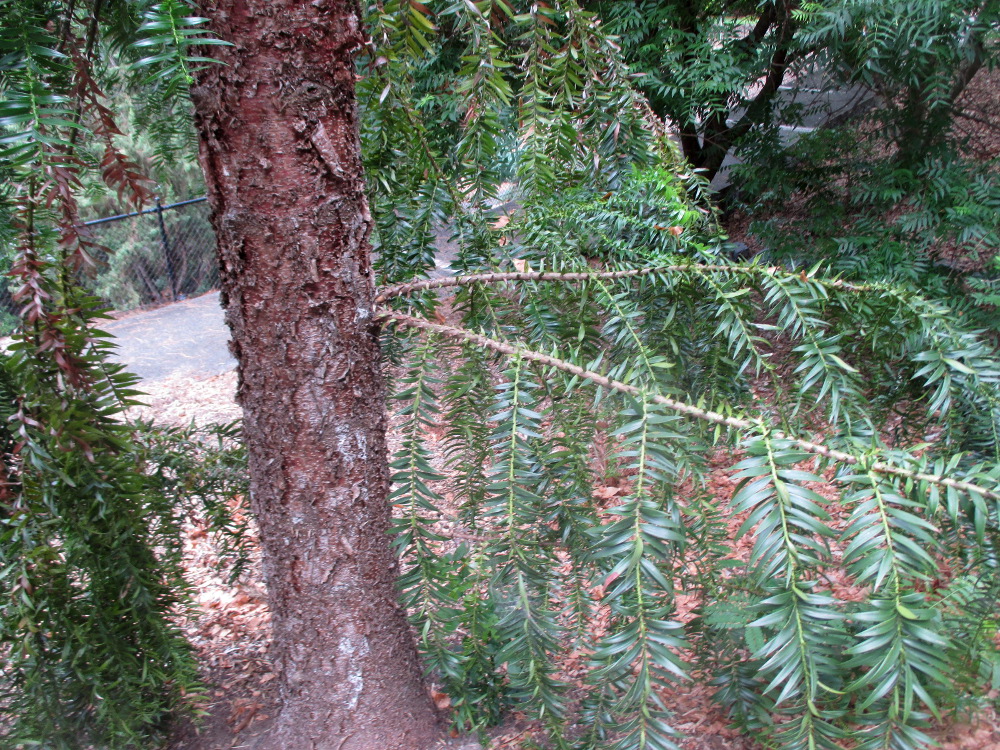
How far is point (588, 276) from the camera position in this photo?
4.15 ft

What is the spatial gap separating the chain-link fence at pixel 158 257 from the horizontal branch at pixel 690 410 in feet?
28.6

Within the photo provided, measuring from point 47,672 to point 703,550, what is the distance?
1.35 m

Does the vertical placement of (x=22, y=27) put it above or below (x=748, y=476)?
above

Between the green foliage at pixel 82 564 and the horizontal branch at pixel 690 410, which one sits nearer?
the horizontal branch at pixel 690 410

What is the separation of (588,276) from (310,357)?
59 centimetres

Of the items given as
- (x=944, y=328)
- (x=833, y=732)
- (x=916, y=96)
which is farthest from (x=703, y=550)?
(x=916, y=96)

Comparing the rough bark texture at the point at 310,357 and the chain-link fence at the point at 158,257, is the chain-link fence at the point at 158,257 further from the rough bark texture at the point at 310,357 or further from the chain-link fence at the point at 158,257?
the rough bark texture at the point at 310,357

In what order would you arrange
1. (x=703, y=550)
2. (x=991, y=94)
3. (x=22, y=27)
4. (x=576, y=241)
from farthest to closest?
(x=991, y=94) → (x=576, y=241) → (x=703, y=550) → (x=22, y=27)

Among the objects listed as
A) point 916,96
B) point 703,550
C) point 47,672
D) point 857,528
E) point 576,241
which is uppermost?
point 916,96

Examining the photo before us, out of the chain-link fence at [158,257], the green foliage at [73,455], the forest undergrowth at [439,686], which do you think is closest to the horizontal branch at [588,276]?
the forest undergrowth at [439,686]

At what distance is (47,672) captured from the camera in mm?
1354

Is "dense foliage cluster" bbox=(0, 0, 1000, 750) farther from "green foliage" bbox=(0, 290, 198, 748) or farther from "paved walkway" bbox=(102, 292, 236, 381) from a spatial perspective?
"paved walkway" bbox=(102, 292, 236, 381)

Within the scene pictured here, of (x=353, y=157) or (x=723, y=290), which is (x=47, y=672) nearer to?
(x=353, y=157)

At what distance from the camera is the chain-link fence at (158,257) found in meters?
9.42
